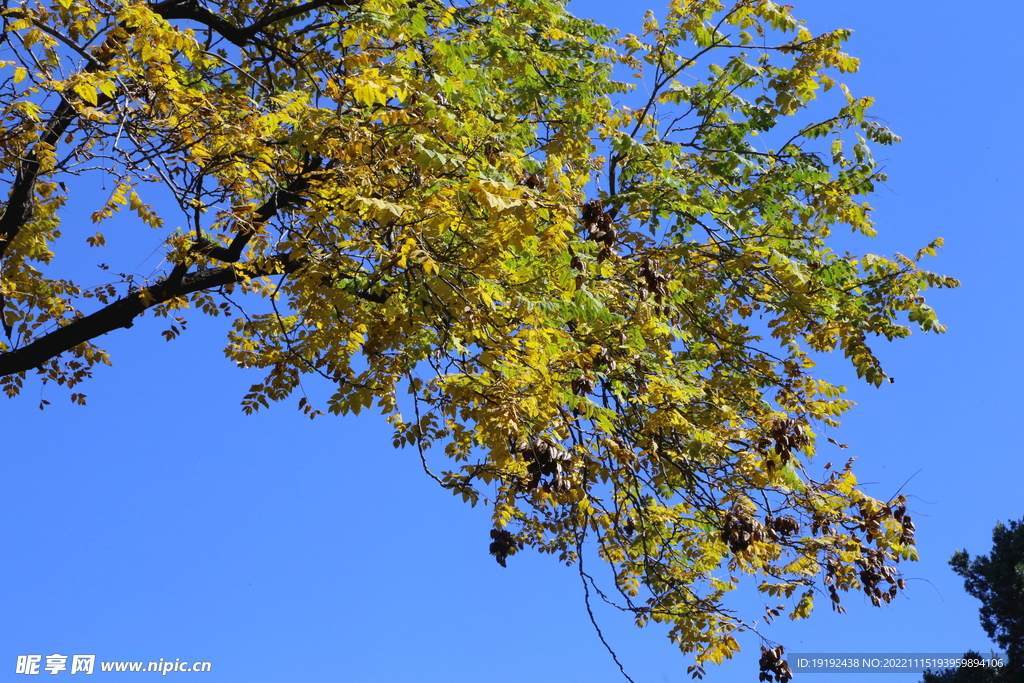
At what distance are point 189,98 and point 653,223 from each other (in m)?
5.36

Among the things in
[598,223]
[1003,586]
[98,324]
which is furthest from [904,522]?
[1003,586]

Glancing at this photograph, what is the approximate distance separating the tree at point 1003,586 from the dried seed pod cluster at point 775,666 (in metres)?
15.3

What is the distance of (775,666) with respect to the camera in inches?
331

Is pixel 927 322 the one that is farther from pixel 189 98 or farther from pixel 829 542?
pixel 189 98

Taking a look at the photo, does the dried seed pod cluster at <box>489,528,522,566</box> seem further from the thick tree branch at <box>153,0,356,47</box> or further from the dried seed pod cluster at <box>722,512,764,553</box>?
the thick tree branch at <box>153,0,356,47</box>

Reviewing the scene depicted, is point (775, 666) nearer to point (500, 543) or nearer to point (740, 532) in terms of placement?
point (740, 532)

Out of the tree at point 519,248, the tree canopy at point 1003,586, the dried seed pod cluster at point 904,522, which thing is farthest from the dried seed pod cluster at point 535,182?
the tree canopy at point 1003,586

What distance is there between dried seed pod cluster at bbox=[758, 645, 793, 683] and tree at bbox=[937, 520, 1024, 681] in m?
15.3

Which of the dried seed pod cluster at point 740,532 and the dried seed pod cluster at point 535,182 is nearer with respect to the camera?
the dried seed pod cluster at point 535,182

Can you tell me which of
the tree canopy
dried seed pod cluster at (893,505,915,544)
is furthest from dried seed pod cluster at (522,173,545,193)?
the tree canopy

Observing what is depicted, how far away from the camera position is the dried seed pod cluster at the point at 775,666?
27.5 ft

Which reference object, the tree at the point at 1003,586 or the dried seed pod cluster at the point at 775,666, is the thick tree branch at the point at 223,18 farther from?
the tree at the point at 1003,586

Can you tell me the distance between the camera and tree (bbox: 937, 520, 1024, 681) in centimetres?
2067

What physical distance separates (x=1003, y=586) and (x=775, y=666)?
53.3ft
